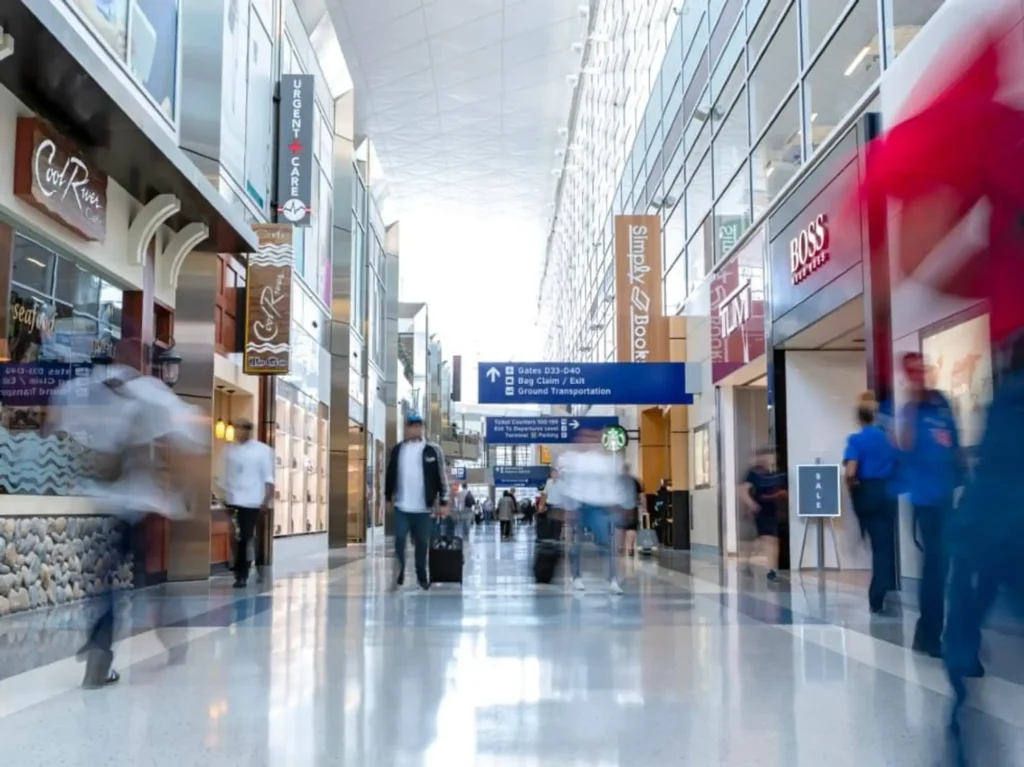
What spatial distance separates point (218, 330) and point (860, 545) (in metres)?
9.61

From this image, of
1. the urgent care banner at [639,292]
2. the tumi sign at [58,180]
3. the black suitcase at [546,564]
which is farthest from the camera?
the urgent care banner at [639,292]

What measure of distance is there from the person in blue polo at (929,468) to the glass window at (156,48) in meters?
9.48

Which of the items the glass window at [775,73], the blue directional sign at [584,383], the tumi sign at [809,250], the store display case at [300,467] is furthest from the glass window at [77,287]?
the blue directional sign at [584,383]

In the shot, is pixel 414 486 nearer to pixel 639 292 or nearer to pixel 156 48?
pixel 156 48

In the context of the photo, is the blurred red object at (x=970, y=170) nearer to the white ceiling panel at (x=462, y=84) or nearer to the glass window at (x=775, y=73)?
the glass window at (x=775, y=73)

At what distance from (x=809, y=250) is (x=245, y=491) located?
7.50m

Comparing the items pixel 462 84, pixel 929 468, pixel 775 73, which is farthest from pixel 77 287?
pixel 462 84

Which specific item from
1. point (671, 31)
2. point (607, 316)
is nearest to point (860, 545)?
point (671, 31)

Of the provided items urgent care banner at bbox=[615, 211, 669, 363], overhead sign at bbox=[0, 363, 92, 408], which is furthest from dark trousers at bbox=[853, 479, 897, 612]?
urgent care banner at bbox=[615, 211, 669, 363]

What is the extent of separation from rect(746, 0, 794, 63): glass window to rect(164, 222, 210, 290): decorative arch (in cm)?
891

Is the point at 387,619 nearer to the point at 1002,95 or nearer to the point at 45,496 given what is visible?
the point at 45,496

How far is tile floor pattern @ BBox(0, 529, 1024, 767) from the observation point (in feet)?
13.3

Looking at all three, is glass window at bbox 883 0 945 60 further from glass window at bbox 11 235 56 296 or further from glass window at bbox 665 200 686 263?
glass window at bbox 665 200 686 263

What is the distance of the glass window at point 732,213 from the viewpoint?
57.3 feet
